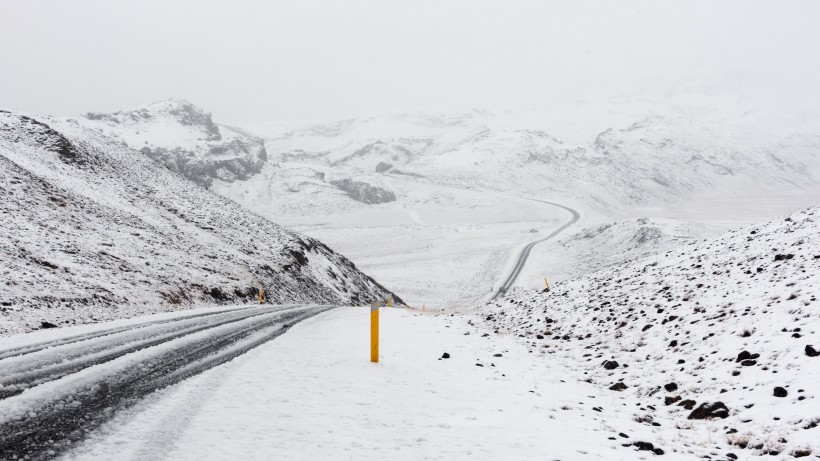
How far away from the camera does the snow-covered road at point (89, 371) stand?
12.9 ft

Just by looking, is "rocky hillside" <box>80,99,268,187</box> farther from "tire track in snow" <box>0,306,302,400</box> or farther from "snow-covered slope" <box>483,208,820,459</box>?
"snow-covered slope" <box>483,208,820,459</box>

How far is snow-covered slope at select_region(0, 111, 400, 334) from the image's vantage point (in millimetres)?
15047

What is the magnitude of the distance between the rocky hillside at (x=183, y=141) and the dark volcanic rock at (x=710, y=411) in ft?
514

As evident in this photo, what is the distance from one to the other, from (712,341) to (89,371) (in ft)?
33.3

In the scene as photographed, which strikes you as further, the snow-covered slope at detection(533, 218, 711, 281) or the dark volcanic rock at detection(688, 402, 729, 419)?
the snow-covered slope at detection(533, 218, 711, 281)

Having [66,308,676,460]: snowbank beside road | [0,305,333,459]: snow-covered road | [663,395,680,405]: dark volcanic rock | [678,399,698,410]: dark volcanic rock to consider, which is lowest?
[663,395,680,405]: dark volcanic rock

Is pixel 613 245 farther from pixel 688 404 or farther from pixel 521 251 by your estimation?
pixel 688 404

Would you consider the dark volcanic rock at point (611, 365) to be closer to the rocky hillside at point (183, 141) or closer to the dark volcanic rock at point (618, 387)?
the dark volcanic rock at point (618, 387)

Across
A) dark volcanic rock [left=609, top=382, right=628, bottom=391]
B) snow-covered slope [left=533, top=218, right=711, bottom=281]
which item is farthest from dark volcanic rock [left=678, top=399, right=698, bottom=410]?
snow-covered slope [left=533, top=218, right=711, bottom=281]

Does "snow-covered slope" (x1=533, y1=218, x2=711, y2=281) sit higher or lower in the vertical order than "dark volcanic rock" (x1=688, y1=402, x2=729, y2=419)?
higher

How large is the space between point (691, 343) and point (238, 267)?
1021 inches

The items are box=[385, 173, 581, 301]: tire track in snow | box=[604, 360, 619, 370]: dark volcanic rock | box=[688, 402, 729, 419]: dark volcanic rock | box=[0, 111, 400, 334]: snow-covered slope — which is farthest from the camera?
box=[385, 173, 581, 301]: tire track in snow

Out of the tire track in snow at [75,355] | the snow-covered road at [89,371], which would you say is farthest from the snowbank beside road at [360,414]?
the tire track in snow at [75,355]

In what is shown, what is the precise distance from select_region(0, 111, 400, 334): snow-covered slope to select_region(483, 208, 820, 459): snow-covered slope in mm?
13468
